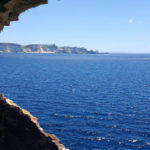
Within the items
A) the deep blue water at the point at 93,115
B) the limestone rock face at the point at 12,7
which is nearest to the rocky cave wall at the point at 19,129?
the limestone rock face at the point at 12,7

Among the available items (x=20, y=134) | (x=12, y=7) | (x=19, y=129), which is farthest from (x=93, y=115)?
(x=12, y=7)

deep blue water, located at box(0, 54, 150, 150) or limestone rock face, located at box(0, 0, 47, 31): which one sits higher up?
limestone rock face, located at box(0, 0, 47, 31)

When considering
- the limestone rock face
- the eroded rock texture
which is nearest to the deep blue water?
the eroded rock texture

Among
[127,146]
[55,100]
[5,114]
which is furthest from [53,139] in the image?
[55,100]

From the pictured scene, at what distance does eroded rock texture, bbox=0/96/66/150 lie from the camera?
24.2m

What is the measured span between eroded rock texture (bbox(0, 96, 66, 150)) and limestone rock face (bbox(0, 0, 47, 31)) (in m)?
Answer: 10.2

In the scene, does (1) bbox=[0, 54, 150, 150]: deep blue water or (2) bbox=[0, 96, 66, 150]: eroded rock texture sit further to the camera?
(1) bbox=[0, 54, 150, 150]: deep blue water

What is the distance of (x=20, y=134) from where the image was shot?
25.4 metres

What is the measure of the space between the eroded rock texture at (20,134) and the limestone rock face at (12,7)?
10.2 m

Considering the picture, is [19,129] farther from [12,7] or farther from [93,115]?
[93,115]

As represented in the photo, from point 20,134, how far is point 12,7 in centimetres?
1407

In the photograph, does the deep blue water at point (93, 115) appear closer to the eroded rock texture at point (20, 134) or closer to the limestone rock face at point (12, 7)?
Answer: the eroded rock texture at point (20, 134)

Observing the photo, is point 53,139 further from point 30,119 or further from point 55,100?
point 55,100

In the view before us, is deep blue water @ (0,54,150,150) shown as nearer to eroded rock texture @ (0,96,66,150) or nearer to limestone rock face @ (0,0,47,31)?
eroded rock texture @ (0,96,66,150)
